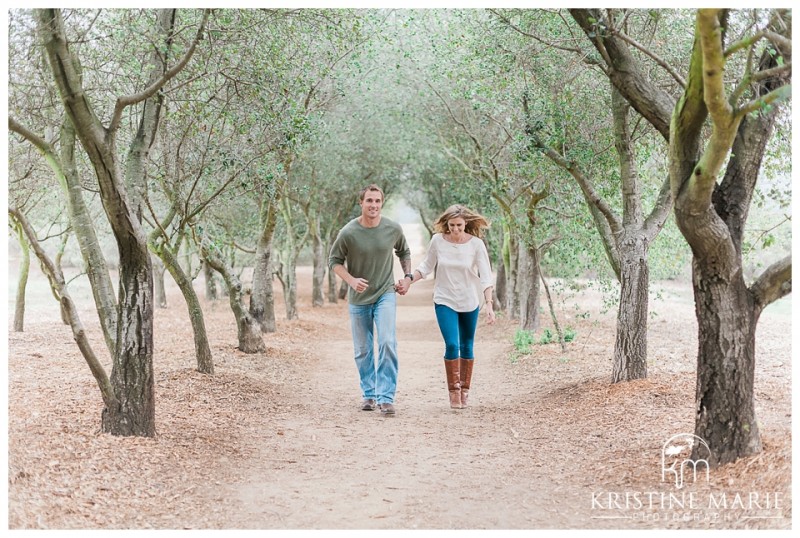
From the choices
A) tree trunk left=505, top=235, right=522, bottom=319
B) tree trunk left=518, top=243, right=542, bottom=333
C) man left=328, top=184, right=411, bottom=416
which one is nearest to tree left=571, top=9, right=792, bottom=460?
man left=328, top=184, right=411, bottom=416

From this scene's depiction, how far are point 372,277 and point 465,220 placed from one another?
3.94ft

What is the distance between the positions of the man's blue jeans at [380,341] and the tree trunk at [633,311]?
8.97 ft

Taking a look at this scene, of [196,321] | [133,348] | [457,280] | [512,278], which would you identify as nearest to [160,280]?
[512,278]

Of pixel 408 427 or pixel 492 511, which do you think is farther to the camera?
pixel 408 427

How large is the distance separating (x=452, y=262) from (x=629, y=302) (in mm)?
2235

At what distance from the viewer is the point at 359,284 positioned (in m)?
7.77

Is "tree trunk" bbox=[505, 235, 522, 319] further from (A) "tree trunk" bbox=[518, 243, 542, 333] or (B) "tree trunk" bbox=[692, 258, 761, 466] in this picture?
(B) "tree trunk" bbox=[692, 258, 761, 466]

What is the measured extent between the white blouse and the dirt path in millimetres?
1252

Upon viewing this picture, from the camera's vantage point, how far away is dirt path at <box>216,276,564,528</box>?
493cm

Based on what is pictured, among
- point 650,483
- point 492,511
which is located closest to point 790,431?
point 650,483

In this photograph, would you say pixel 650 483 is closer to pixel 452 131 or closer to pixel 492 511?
pixel 492 511

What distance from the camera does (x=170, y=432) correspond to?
21.9ft

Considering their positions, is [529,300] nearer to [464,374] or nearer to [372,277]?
[464,374]

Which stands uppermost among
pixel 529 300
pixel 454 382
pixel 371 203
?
pixel 371 203
